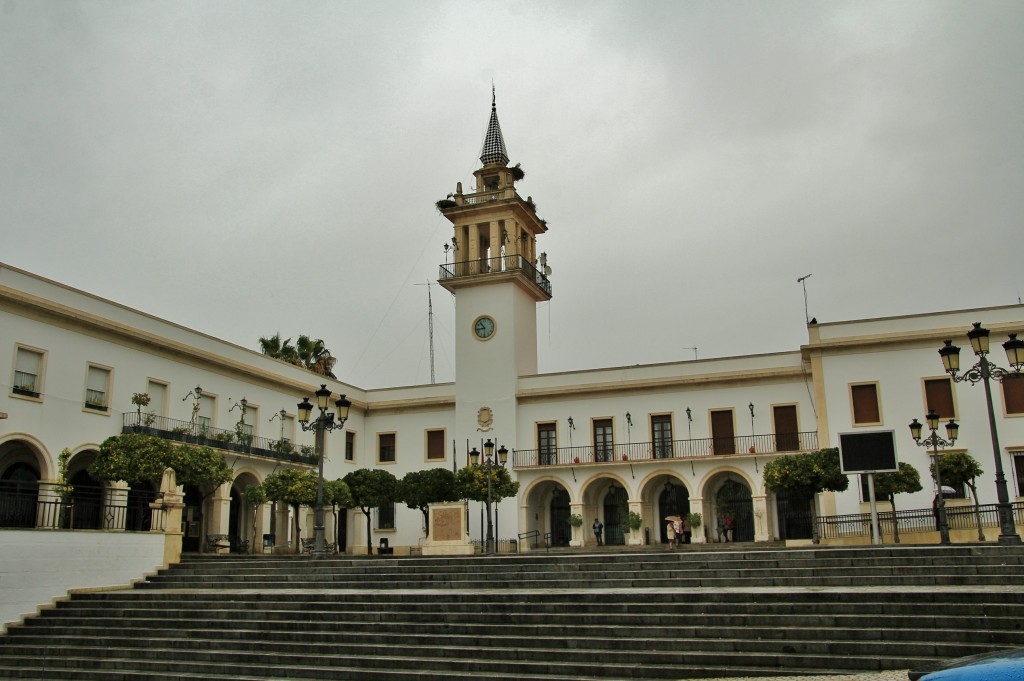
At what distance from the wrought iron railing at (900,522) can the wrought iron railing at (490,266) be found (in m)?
15.4

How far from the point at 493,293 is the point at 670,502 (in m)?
10.4

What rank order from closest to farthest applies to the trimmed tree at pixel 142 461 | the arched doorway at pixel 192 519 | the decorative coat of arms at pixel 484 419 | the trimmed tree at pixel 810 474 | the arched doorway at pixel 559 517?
the trimmed tree at pixel 142 461
the trimmed tree at pixel 810 474
the arched doorway at pixel 192 519
the arched doorway at pixel 559 517
the decorative coat of arms at pixel 484 419

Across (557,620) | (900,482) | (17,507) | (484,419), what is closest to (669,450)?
(484,419)

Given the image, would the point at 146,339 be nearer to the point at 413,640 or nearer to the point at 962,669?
the point at 413,640

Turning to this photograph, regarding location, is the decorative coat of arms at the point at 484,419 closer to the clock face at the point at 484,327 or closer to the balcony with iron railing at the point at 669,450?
the balcony with iron railing at the point at 669,450

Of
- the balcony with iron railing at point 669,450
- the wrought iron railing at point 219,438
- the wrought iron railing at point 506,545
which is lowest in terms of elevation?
the wrought iron railing at point 506,545

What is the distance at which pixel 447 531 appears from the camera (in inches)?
1040

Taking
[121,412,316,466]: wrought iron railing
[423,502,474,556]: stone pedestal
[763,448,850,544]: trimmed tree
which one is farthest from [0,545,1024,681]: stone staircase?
[121,412,316,466]: wrought iron railing

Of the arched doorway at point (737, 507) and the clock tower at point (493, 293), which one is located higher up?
the clock tower at point (493, 293)

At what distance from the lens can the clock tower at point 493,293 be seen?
3522 cm

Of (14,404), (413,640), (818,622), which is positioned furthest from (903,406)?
(14,404)

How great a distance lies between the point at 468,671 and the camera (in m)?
11.6

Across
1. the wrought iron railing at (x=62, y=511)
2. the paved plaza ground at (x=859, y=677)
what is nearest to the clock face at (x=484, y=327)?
the wrought iron railing at (x=62, y=511)

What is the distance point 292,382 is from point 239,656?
21111mm
